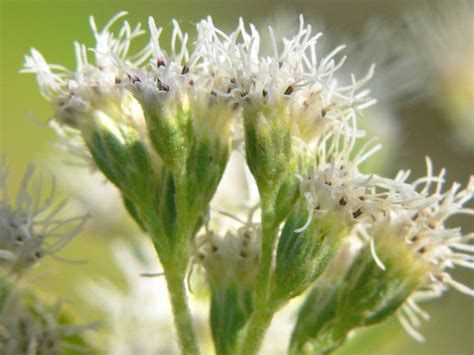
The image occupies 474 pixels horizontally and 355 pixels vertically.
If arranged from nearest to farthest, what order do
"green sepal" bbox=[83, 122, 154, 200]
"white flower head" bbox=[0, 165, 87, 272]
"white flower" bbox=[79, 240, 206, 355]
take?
"green sepal" bbox=[83, 122, 154, 200] < "white flower head" bbox=[0, 165, 87, 272] < "white flower" bbox=[79, 240, 206, 355]

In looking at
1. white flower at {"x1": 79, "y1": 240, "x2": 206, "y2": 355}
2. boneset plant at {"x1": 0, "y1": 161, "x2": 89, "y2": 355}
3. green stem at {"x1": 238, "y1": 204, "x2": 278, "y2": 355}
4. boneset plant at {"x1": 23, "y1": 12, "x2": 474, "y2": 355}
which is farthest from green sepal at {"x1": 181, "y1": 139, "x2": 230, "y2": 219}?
white flower at {"x1": 79, "y1": 240, "x2": 206, "y2": 355}

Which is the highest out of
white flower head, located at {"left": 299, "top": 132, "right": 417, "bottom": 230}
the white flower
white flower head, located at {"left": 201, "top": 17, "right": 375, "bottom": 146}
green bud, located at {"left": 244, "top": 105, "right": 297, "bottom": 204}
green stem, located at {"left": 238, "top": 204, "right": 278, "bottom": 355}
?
white flower head, located at {"left": 201, "top": 17, "right": 375, "bottom": 146}

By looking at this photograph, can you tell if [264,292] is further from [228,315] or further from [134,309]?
[134,309]

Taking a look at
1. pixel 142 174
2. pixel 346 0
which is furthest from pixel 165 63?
pixel 346 0

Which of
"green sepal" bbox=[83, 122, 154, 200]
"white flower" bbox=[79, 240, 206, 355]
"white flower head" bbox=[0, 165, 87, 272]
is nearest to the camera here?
"green sepal" bbox=[83, 122, 154, 200]

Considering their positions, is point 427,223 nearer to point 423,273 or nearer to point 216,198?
point 423,273

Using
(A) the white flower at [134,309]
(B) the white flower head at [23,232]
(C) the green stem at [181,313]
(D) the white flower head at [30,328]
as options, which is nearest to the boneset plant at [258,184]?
(C) the green stem at [181,313]

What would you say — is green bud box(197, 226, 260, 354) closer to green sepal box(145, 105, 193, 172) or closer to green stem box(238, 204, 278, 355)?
green stem box(238, 204, 278, 355)
